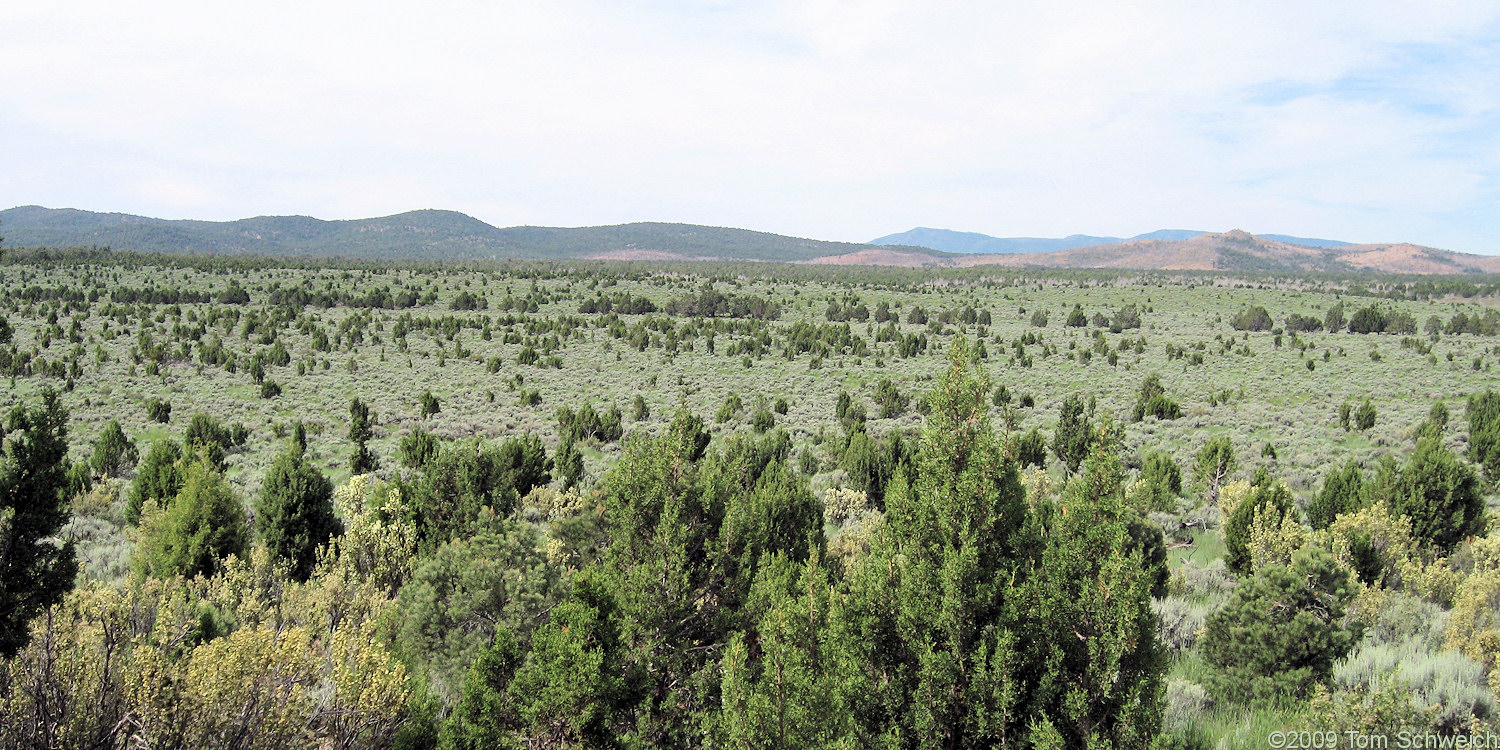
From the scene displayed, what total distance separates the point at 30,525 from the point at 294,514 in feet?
21.7

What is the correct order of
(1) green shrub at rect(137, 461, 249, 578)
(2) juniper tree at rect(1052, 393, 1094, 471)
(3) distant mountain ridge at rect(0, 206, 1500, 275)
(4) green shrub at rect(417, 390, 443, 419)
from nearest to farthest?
(1) green shrub at rect(137, 461, 249, 578)
(2) juniper tree at rect(1052, 393, 1094, 471)
(4) green shrub at rect(417, 390, 443, 419)
(3) distant mountain ridge at rect(0, 206, 1500, 275)

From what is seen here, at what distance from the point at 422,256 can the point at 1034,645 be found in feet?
604

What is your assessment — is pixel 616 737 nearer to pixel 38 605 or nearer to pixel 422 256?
pixel 38 605

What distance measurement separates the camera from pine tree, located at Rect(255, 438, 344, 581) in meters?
11.2

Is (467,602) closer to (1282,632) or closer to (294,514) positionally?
(294,514)

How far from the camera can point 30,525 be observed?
5145mm

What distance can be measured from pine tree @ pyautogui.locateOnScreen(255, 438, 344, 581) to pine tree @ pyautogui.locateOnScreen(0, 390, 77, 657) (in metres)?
6.14

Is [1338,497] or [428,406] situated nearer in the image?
[1338,497]

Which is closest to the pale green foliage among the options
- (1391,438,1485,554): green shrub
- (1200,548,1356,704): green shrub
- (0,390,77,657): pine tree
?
(0,390,77,657): pine tree

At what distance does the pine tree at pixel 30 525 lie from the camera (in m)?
5.01

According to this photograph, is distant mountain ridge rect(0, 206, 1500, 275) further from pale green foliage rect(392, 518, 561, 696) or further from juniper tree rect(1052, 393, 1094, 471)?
pale green foliage rect(392, 518, 561, 696)

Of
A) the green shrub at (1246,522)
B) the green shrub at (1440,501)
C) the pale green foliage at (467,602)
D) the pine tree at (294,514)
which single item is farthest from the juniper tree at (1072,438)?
the pine tree at (294,514)

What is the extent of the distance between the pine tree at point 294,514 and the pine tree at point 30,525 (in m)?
6.14

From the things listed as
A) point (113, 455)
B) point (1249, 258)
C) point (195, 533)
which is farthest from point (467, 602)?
point (1249, 258)
